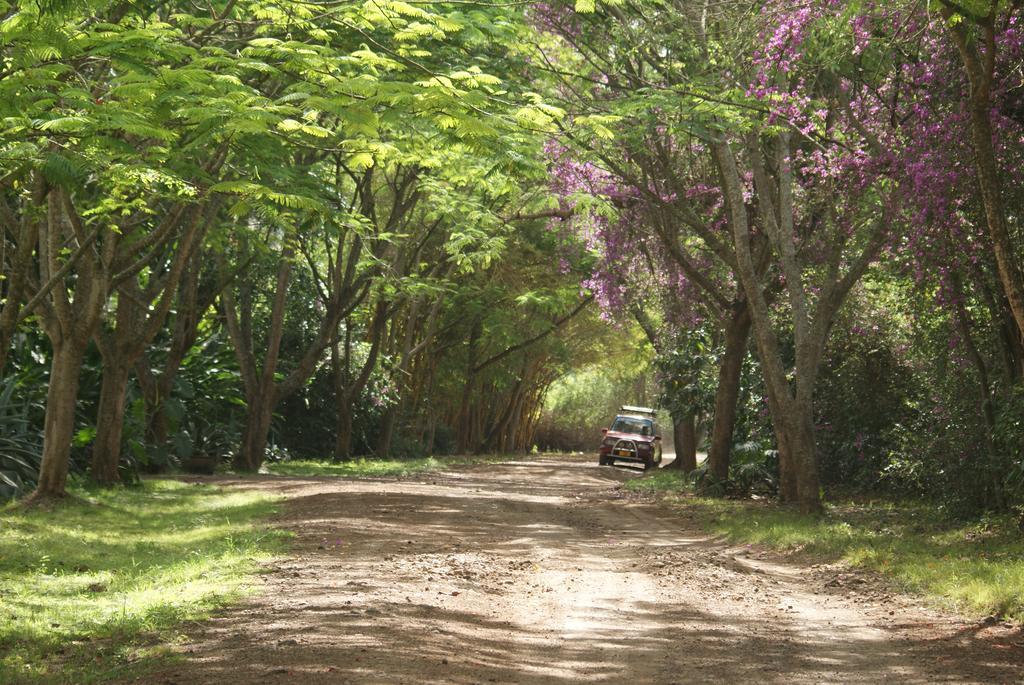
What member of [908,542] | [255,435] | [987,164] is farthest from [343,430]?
[987,164]

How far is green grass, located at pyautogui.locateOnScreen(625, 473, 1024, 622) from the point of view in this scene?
9125 millimetres

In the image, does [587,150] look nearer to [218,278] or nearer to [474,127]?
[474,127]

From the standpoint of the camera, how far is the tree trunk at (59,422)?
1398cm

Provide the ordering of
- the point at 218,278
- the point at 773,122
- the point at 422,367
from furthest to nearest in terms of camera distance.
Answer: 1. the point at 422,367
2. the point at 218,278
3. the point at 773,122

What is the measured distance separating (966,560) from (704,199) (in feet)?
34.8

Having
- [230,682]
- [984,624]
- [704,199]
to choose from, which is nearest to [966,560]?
[984,624]

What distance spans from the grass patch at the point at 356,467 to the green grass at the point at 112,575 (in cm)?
885

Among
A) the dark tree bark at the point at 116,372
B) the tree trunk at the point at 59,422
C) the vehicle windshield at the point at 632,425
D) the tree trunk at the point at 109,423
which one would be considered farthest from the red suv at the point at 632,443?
the tree trunk at the point at 59,422

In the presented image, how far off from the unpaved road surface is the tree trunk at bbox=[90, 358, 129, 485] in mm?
4460

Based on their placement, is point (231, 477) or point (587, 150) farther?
point (231, 477)

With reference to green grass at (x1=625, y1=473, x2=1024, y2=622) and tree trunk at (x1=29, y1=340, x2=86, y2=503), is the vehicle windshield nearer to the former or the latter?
green grass at (x1=625, y1=473, x2=1024, y2=622)

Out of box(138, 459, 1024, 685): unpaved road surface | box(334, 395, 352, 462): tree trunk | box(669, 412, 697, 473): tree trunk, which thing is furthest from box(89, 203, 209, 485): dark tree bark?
box(669, 412, 697, 473): tree trunk

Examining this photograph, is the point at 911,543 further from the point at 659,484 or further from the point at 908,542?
the point at 659,484

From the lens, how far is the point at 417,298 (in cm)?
3028
